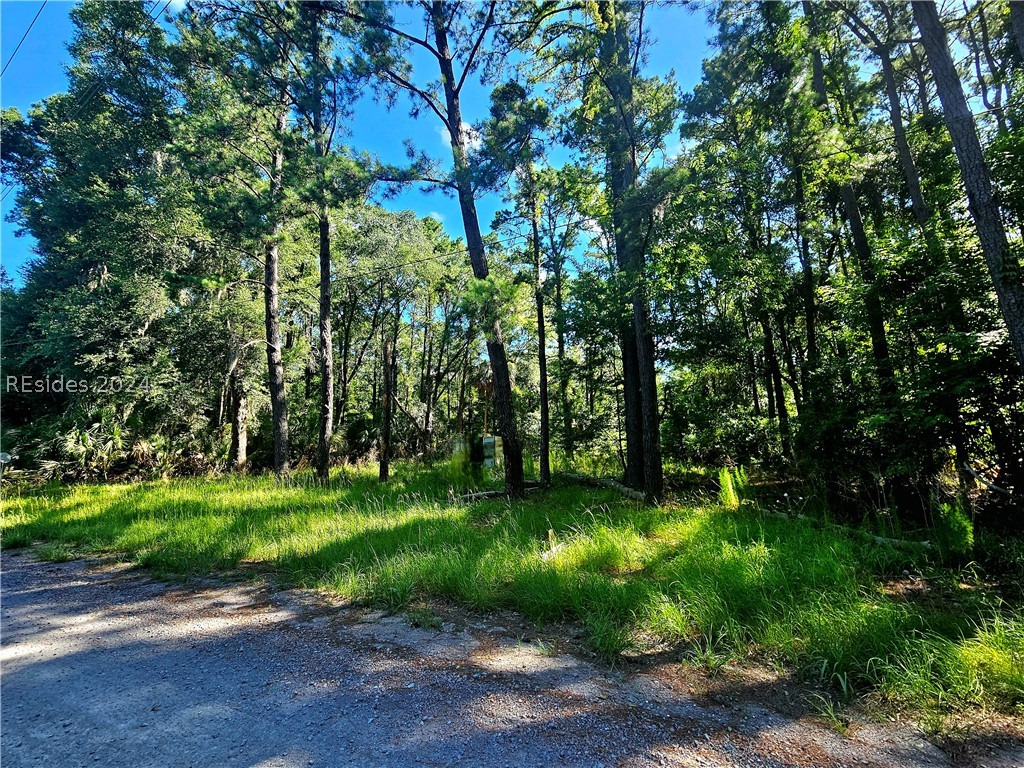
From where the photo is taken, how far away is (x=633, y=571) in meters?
3.97

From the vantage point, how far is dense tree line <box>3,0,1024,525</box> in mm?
5863

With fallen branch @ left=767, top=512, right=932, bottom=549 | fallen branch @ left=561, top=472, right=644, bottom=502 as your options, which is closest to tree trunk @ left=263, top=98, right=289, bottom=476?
fallen branch @ left=561, top=472, right=644, bottom=502

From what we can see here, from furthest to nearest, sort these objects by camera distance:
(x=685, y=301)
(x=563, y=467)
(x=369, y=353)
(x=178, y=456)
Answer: (x=369, y=353), (x=178, y=456), (x=563, y=467), (x=685, y=301)

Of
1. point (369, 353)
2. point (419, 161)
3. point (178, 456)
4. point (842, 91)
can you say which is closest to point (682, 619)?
point (419, 161)

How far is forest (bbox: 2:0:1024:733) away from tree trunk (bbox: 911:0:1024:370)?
1.3 inches

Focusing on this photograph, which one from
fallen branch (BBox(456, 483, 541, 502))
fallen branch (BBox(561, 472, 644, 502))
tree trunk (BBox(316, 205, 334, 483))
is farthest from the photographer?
tree trunk (BBox(316, 205, 334, 483))

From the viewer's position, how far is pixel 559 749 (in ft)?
6.19

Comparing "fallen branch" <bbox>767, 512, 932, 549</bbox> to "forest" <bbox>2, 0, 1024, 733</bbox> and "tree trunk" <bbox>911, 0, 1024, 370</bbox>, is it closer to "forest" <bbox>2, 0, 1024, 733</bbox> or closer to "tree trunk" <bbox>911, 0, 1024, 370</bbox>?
"forest" <bbox>2, 0, 1024, 733</bbox>

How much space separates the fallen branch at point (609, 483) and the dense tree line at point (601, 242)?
31.1 inches

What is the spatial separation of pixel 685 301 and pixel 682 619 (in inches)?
302

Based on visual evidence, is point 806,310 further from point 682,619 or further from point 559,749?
point 559,749

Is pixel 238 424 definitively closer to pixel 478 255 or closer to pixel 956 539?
pixel 478 255

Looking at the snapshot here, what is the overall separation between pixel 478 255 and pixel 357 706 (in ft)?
24.9

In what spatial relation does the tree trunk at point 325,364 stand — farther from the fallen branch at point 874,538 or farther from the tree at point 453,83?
the fallen branch at point 874,538
